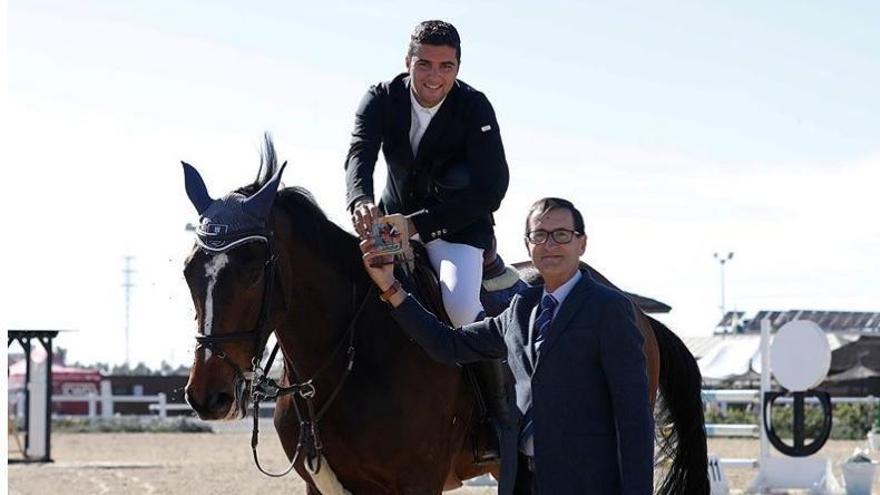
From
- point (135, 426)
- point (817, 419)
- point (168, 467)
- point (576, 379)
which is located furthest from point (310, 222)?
point (135, 426)

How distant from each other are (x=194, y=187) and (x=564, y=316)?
190 centimetres

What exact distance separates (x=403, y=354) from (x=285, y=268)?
23.3 inches

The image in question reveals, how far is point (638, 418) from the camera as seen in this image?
3768 millimetres

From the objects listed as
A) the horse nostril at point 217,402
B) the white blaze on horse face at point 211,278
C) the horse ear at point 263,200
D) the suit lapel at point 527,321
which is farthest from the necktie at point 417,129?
the suit lapel at point 527,321

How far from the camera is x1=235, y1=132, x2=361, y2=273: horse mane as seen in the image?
215 inches

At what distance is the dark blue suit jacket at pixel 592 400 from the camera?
12.4ft

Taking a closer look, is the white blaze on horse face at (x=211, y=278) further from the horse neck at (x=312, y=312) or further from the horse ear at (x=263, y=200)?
the horse neck at (x=312, y=312)

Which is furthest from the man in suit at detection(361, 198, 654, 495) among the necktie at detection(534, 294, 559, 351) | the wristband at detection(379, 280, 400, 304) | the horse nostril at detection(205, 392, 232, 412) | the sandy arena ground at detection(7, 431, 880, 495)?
the sandy arena ground at detection(7, 431, 880, 495)

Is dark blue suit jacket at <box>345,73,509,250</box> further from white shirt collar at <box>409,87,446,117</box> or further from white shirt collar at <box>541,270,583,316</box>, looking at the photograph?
white shirt collar at <box>541,270,583,316</box>

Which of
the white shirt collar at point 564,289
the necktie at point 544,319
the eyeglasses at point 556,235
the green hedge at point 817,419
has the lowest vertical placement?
the green hedge at point 817,419

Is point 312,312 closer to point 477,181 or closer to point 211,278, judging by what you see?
point 211,278

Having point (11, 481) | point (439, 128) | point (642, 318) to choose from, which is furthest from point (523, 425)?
point (11, 481)

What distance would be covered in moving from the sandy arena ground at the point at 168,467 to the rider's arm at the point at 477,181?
881 cm

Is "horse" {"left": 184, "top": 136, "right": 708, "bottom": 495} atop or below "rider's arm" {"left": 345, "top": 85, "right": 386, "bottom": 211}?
below
